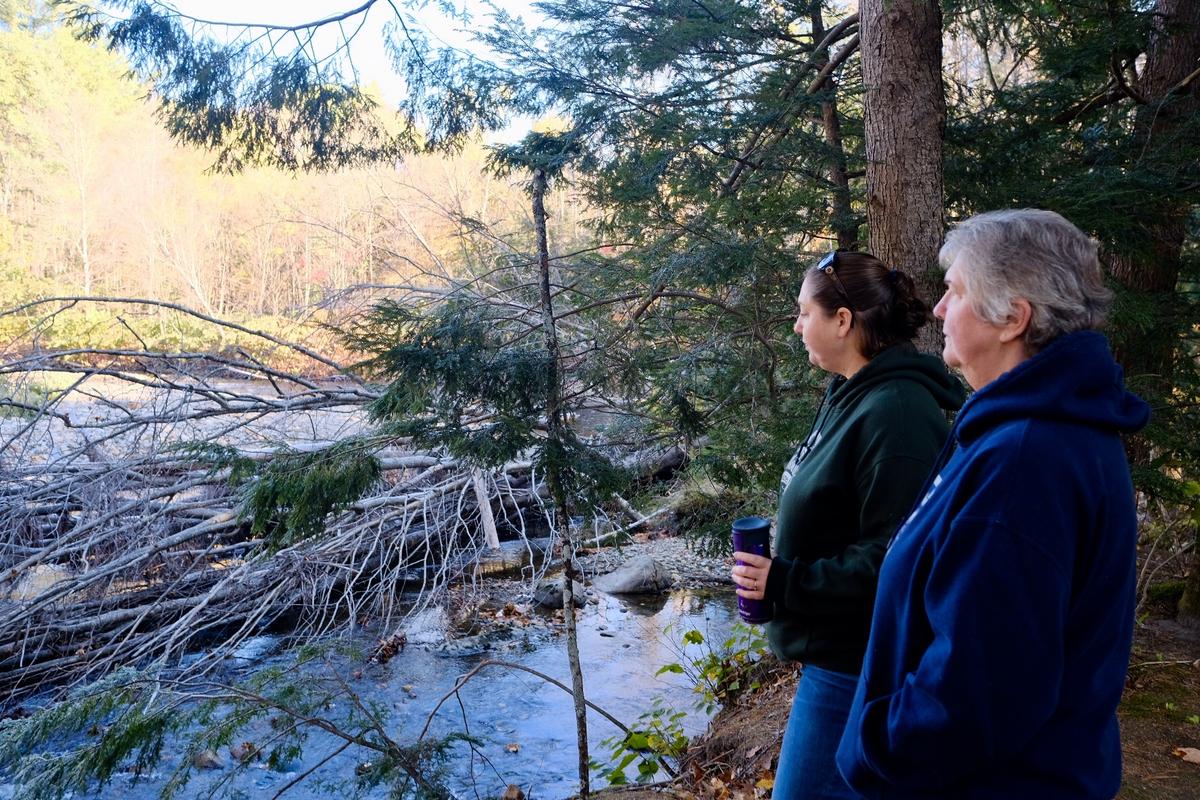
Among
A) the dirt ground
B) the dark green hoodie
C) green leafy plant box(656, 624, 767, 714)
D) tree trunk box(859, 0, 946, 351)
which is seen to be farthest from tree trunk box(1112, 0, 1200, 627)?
the dark green hoodie

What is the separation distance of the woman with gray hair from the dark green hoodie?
370 millimetres

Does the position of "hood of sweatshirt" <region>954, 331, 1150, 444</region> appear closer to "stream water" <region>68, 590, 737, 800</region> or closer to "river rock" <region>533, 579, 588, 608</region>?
"stream water" <region>68, 590, 737, 800</region>

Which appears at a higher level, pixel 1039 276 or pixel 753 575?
pixel 1039 276

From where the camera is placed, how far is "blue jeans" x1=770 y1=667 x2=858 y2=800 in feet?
5.74

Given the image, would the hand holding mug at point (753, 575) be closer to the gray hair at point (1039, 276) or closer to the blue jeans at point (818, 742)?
the blue jeans at point (818, 742)

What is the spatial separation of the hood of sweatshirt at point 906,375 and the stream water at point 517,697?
112 inches

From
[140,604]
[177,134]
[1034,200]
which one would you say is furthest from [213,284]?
[1034,200]

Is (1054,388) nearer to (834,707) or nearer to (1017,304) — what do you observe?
(1017,304)

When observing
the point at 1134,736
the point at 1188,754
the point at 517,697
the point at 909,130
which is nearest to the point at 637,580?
the point at 517,697

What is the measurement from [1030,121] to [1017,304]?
13.5ft

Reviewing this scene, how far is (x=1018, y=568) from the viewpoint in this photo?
1143mm

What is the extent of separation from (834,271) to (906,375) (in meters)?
0.31

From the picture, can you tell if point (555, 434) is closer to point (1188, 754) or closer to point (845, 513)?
point (845, 513)

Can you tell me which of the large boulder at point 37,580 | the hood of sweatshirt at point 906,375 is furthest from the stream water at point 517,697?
the hood of sweatshirt at point 906,375
